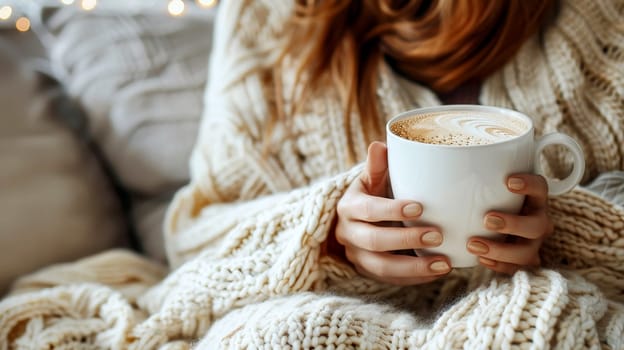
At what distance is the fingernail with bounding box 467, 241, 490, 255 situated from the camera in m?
0.52

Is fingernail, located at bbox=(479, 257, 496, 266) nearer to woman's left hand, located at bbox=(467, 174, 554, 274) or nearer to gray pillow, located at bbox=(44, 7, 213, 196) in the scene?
woman's left hand, located at bbox=(467, 174, 554, 274)

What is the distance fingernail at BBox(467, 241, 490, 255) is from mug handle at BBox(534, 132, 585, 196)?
8cm

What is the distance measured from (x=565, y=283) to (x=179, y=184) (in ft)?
2.08

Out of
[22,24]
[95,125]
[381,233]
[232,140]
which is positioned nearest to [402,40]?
[232,140]

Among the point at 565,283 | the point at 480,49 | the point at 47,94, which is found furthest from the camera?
the point at 47,94

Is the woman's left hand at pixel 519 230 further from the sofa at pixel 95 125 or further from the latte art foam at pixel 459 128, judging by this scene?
the sofa at pixel 95 125

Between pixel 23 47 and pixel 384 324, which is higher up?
pixel 23 47

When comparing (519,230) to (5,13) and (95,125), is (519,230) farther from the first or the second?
(5,13)

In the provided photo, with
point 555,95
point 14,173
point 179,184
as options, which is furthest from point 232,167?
point 555,95

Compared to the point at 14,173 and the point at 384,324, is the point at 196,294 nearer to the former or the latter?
the point at 384,324

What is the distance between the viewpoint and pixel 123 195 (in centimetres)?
107

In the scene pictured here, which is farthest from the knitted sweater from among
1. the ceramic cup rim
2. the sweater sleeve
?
the ceramic cup rim

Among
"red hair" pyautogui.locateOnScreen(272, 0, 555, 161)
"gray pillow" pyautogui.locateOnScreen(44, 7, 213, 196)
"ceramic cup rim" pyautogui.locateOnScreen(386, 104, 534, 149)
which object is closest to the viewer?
"ceramic cup rim" pyautogui.locateOnScreen(386, 104, 534, 149)

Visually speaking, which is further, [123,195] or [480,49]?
[123,195]
